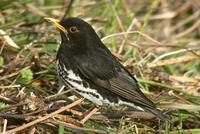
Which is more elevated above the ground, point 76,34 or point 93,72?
point 76,34

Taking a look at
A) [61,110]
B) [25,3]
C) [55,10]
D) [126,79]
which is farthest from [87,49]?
[55,10]

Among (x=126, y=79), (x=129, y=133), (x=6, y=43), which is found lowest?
(x=129, y=133)

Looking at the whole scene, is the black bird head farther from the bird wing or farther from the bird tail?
the bird tail

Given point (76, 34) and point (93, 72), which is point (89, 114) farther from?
point (76, 34)

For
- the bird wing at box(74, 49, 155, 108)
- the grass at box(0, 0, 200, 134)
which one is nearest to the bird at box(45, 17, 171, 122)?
the bird wing at box(74, 49, 155, 108)

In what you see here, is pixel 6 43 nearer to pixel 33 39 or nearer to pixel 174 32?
pixel 33 39

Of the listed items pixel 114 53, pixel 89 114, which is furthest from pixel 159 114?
pixel 114 53

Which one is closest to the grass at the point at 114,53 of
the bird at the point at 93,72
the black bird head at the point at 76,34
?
the bird at the point at 93,72
